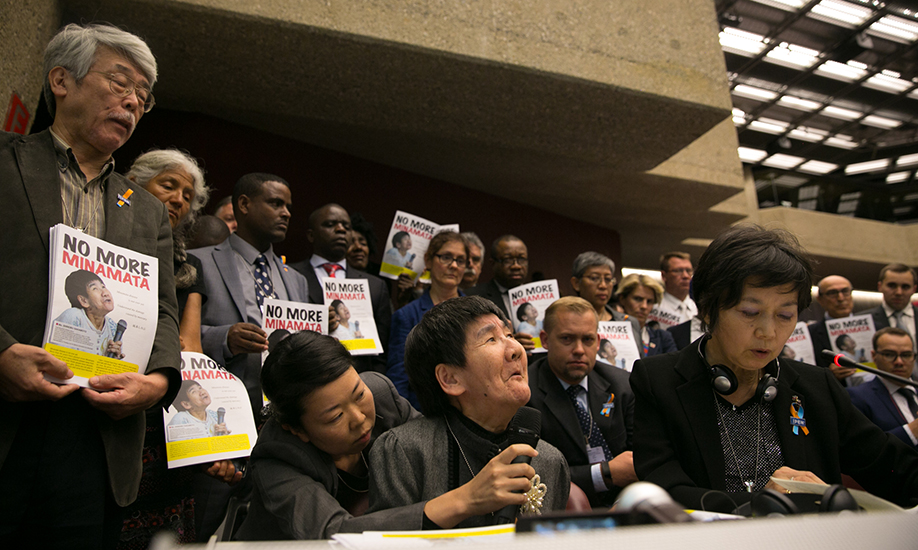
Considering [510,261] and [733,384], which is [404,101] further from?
[733,384]

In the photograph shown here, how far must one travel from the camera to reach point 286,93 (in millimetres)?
4121

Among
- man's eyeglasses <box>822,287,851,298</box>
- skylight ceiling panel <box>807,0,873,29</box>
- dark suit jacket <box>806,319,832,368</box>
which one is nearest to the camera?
dark suit jacket <box>806,319,832,368</box>

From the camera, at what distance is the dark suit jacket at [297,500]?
1327 mm

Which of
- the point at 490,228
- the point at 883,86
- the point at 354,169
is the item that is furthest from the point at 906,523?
the point at 883,86

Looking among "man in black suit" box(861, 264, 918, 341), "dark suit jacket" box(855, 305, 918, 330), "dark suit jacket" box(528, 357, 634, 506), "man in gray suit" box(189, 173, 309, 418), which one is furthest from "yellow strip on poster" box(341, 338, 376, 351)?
"man in black suit" box(861, 264, 918, 341)

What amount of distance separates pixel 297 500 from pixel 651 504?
1.05 metres

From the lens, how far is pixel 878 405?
369 centimetres

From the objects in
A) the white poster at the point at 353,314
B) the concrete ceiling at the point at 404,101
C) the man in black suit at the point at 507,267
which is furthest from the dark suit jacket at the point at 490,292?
the concrete ceiling at the point at 404,101

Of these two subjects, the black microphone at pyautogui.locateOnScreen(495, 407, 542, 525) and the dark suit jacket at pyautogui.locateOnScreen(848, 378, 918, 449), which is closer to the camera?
the black microphone at pyautogui.locateOnScreen(495, 407, 542, 525)

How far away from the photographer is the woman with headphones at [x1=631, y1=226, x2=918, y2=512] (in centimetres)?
154

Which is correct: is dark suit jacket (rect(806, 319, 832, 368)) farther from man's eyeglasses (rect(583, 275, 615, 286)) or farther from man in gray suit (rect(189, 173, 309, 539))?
man in gray suit (rect(189, 173, 309, 539))

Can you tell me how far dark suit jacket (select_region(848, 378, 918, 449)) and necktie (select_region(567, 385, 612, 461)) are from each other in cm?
189

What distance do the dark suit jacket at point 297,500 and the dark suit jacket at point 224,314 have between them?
86cm

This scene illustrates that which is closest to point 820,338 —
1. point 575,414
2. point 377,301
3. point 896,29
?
point 575,414
